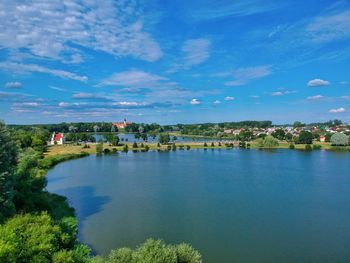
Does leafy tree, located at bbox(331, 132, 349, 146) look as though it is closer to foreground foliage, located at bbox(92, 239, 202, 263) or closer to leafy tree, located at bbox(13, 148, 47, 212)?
leafy tree, located at bbox(13, 148, 47, 212)

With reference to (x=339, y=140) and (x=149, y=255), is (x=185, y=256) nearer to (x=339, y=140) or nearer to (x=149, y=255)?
(x=149, y=255)

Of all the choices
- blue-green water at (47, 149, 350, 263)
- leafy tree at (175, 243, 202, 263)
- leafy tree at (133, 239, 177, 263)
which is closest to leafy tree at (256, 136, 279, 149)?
blue-green water at (47, 149, 350, 263)

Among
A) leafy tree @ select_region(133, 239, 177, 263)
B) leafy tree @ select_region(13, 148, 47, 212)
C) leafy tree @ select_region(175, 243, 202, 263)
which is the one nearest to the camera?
leafy tree @ select_region(133, 239, 177, 263)

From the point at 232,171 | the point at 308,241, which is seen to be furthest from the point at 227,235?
the point at 232,171

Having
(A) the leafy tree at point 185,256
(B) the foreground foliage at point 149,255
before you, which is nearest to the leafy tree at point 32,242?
(B) the foreground foliage at point 149,255

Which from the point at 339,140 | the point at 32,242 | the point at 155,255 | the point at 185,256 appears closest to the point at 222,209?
the point at 185,256

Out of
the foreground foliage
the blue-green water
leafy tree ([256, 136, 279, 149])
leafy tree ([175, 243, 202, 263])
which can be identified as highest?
leafy tree ([256, 136, 279, 149])

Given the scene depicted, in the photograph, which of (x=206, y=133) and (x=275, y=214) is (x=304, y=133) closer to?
(x=206, y=133)

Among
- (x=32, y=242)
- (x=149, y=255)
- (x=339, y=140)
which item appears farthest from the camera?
(x=339, y=140)
